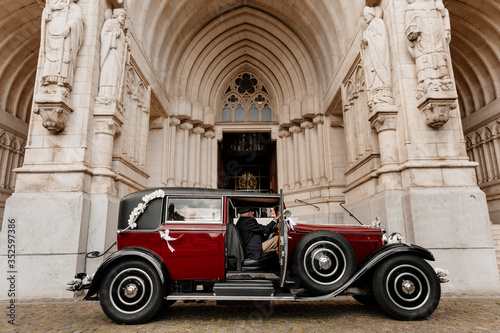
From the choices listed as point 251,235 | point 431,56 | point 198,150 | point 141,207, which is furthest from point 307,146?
point 141,207

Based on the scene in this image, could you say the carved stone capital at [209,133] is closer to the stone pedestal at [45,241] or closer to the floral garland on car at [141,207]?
the stone pedestal at [45,241]

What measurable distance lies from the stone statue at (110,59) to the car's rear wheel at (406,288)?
695 cm

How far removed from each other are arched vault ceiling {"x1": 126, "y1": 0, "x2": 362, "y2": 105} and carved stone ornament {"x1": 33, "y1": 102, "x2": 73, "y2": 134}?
14.9 feet

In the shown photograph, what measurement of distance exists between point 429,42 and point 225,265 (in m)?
6.64

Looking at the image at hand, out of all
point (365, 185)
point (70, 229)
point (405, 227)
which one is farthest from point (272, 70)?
point (70, 229)

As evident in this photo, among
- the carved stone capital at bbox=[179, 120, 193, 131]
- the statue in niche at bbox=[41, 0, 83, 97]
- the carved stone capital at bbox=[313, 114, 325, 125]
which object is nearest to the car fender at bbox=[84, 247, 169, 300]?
the statue in niche at bbox=[41, 0, 83, 97]

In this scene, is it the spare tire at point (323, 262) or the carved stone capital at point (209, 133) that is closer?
the spare tire at point (323, 262)

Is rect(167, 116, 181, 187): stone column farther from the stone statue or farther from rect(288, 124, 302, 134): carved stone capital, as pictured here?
the stone statue

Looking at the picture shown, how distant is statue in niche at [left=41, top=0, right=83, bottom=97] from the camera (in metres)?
6.81

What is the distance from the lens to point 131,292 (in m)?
4.18

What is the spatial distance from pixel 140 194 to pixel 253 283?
210 cm

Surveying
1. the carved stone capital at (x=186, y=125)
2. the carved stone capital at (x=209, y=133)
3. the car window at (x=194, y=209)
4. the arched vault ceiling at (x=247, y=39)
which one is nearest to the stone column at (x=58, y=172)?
the car window at (x=194, y=209)

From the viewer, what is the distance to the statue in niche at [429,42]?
685 cm

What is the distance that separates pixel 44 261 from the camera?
6.38 meters
